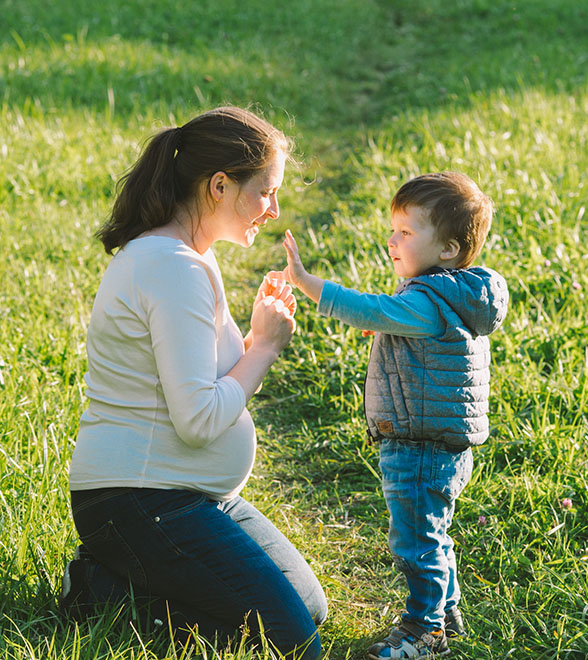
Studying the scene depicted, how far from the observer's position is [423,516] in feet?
7.72

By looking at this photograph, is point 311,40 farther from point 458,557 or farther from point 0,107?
point 458,557

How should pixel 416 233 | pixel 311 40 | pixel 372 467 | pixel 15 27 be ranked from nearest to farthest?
pixel 416 233
pixel 372 467
pixel 15 27
pixel 311 40

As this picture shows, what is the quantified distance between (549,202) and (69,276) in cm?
300

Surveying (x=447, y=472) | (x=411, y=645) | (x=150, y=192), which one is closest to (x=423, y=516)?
(x=447, y=472)

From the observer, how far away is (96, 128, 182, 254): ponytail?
7.39 ft

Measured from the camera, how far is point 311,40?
33.4 feet

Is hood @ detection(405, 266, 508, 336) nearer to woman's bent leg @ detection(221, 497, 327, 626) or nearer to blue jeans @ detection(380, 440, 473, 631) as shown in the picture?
blue jeans @ detection(380, 440, 473, 631)

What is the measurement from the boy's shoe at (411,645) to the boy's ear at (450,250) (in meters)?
1.08

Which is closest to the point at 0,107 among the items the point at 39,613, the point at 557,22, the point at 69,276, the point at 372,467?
the point at 69,276

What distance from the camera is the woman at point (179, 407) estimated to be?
84.3 inches

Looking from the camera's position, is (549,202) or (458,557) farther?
(549,202)

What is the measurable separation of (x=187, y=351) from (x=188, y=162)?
549 millimetres

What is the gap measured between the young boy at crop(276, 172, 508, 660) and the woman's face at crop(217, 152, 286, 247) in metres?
0.15

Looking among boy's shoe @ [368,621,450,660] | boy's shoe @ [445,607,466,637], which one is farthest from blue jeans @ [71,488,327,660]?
boy's shoe @ [445,607,466,637]
